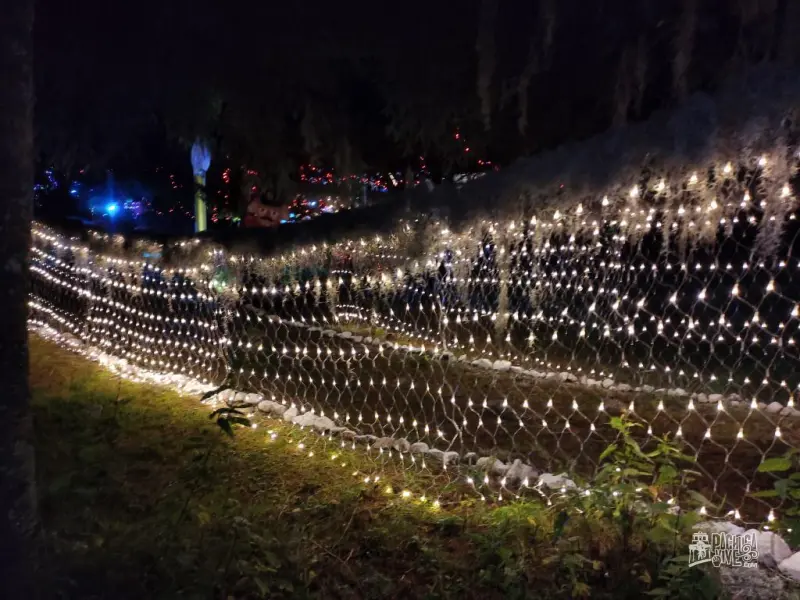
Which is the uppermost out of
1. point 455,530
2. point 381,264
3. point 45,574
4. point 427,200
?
point 427,200

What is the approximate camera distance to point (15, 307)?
1904 millimetres

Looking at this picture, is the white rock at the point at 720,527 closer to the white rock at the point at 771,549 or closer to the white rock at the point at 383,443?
the white rock at the point at 771,549

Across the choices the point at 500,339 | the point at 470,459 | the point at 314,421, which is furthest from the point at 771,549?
the point at 500,339

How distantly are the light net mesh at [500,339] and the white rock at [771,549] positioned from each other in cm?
34

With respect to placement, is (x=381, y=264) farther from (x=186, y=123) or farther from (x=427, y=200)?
(x=186, y=123)

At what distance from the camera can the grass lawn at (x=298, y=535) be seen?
2262 mm

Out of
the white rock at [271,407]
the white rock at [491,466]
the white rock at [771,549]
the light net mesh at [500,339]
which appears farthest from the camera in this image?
the white rock at [271,407]

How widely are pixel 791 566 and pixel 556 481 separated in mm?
1208

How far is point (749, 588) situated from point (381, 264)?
10.8ft

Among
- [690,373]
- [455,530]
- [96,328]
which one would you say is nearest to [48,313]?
[96,328]

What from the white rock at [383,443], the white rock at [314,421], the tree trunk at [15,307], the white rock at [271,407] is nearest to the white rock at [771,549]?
the white rock at [383,443]

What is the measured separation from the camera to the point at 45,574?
2.08 m

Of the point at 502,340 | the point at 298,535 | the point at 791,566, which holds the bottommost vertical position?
the point at 298,535

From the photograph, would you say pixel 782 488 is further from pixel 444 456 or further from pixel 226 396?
pixel 226 396
